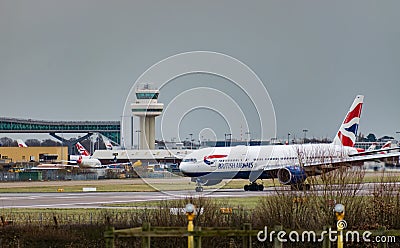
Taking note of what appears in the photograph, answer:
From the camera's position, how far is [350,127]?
86438 mm

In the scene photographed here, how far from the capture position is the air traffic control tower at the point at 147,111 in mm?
186750

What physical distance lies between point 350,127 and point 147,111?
107 meters

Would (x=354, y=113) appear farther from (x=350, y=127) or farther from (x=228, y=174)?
(x=228, y=174)

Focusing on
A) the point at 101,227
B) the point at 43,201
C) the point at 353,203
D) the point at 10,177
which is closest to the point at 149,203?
the point at 43,201

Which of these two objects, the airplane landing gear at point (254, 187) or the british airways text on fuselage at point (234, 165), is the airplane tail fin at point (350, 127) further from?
the airplane landing gear at point (254, 187)

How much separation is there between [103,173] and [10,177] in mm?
15109

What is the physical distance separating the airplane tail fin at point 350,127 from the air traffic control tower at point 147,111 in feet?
332

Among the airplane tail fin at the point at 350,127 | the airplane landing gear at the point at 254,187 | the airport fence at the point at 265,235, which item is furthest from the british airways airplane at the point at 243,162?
the airport fence at the point at 265,235

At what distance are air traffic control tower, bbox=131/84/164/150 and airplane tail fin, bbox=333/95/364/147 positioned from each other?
332 feet

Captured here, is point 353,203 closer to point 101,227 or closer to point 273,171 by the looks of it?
point 101,227

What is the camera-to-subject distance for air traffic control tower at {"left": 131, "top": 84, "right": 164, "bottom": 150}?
187 metres

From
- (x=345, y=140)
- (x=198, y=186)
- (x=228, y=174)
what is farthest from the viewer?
(x=345, y=140)

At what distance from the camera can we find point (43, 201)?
209 feet

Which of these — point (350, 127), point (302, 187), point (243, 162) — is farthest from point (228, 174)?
point (302, 187)
